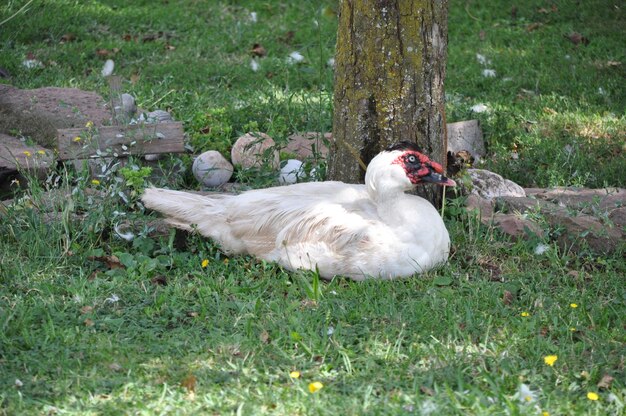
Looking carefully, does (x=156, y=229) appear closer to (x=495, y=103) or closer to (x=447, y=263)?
(x=447, y=263)

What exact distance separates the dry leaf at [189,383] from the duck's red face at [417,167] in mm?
1841

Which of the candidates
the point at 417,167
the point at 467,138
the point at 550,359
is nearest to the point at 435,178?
the point at 417,167

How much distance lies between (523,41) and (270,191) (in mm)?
5146

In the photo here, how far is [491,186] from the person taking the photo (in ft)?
20.0

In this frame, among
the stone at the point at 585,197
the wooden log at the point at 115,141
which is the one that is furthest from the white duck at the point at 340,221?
the stone at the point at 585,197

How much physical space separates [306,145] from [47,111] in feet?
6.39

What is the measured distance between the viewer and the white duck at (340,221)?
16.4ft

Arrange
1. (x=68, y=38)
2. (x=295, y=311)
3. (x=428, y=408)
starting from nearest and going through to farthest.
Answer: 1. (x=428, y=408)
2. (x=295, y=311)
3. (x=68, y=38)

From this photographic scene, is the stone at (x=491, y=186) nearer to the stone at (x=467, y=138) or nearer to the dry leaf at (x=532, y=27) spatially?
the stone at (x=467, y=138)

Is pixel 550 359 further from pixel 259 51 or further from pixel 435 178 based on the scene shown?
pixel 259 51

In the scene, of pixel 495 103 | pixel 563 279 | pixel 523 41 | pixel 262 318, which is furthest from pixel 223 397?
pixel 523 41

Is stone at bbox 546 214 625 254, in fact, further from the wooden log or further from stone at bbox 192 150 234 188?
the wooden log

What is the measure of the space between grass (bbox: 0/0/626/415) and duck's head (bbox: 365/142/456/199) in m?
0.51

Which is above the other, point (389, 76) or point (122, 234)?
point (389, 76)
